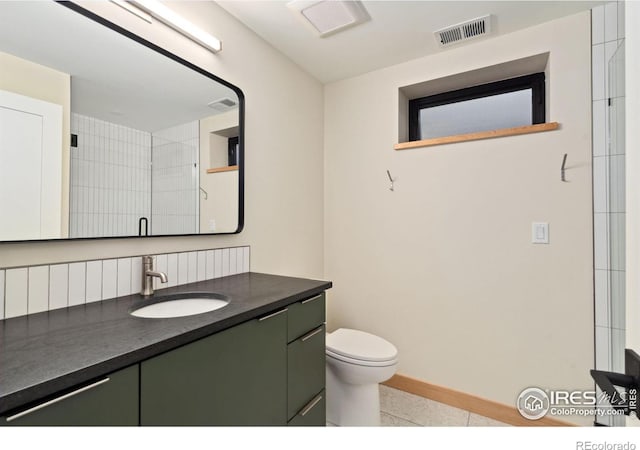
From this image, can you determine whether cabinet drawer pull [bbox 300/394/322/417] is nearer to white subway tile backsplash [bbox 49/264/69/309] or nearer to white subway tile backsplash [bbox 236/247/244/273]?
white subway tile backsplash [bbox 236/247/244/273]

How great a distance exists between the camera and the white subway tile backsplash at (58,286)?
1.03 metres

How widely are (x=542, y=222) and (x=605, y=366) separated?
80 cm

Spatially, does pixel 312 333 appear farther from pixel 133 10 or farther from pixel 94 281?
pixel 133 10

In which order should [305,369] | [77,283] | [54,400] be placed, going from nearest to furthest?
[54,400], [77,283], [305,369]

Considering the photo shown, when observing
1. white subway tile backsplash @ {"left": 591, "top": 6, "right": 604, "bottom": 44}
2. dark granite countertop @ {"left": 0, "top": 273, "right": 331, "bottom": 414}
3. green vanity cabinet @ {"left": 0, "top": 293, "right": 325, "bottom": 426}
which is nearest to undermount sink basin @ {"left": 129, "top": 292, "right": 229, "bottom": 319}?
dark granite countertop @ {"left": 0, "top": 273, "right": 331, "bottom": 414}

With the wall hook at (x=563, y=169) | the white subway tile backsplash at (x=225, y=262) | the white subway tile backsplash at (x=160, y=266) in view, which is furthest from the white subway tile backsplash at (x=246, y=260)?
the wall hook at (x=563, y=169)

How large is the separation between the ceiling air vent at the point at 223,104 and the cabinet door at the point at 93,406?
4.22 feet

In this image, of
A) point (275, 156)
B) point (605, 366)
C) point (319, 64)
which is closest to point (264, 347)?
point (275, 156)

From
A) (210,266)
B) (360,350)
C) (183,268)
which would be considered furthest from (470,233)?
(183,268)

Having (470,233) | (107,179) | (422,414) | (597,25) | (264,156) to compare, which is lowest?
(422,414)

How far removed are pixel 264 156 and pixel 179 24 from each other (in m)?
0.77

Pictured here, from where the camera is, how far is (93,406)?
2.16 ft

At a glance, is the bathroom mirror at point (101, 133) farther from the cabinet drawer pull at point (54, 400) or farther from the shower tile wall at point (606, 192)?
the shower tile wall at point (606, 192)

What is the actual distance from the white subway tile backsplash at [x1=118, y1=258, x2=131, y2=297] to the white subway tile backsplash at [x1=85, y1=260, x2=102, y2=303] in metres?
0.07
